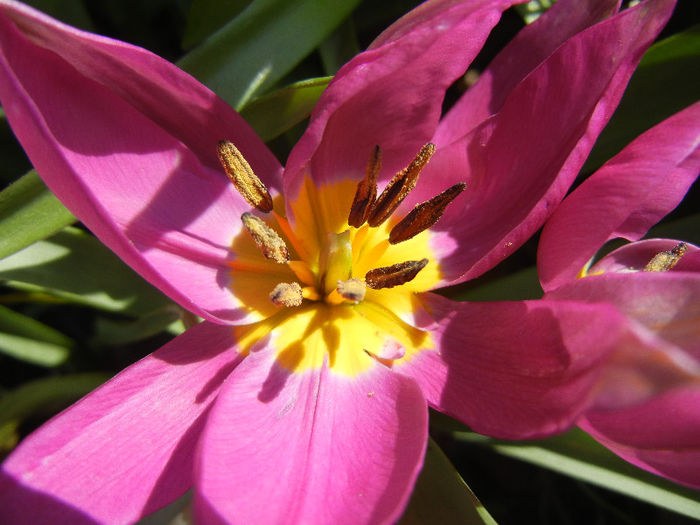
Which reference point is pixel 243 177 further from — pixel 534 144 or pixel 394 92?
pixel 534 144

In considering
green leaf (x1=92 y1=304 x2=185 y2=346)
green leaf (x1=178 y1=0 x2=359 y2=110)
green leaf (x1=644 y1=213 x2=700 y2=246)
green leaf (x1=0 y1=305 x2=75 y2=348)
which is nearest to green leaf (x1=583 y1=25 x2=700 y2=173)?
green leaf (x1=644 y1=213 x2=700 y2=246)

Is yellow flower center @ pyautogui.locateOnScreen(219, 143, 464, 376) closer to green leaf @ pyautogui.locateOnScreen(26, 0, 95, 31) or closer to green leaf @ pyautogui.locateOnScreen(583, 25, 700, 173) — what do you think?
green leaf @ pyautogui.locateOnScreen(583, 25, 700, 173)

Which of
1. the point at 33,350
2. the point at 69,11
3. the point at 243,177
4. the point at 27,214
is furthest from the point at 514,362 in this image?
the point at 69,11

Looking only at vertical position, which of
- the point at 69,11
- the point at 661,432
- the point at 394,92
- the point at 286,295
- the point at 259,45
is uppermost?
the point at 69,11

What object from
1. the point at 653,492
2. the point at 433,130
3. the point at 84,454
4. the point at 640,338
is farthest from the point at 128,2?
the point at 653,492

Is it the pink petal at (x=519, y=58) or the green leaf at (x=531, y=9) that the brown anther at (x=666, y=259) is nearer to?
the pink petal at (x=519, y=58)

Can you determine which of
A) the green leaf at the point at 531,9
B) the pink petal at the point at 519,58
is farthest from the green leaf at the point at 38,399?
the green leaf at the point at 531,9

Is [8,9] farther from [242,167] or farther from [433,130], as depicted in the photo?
[433,130]
